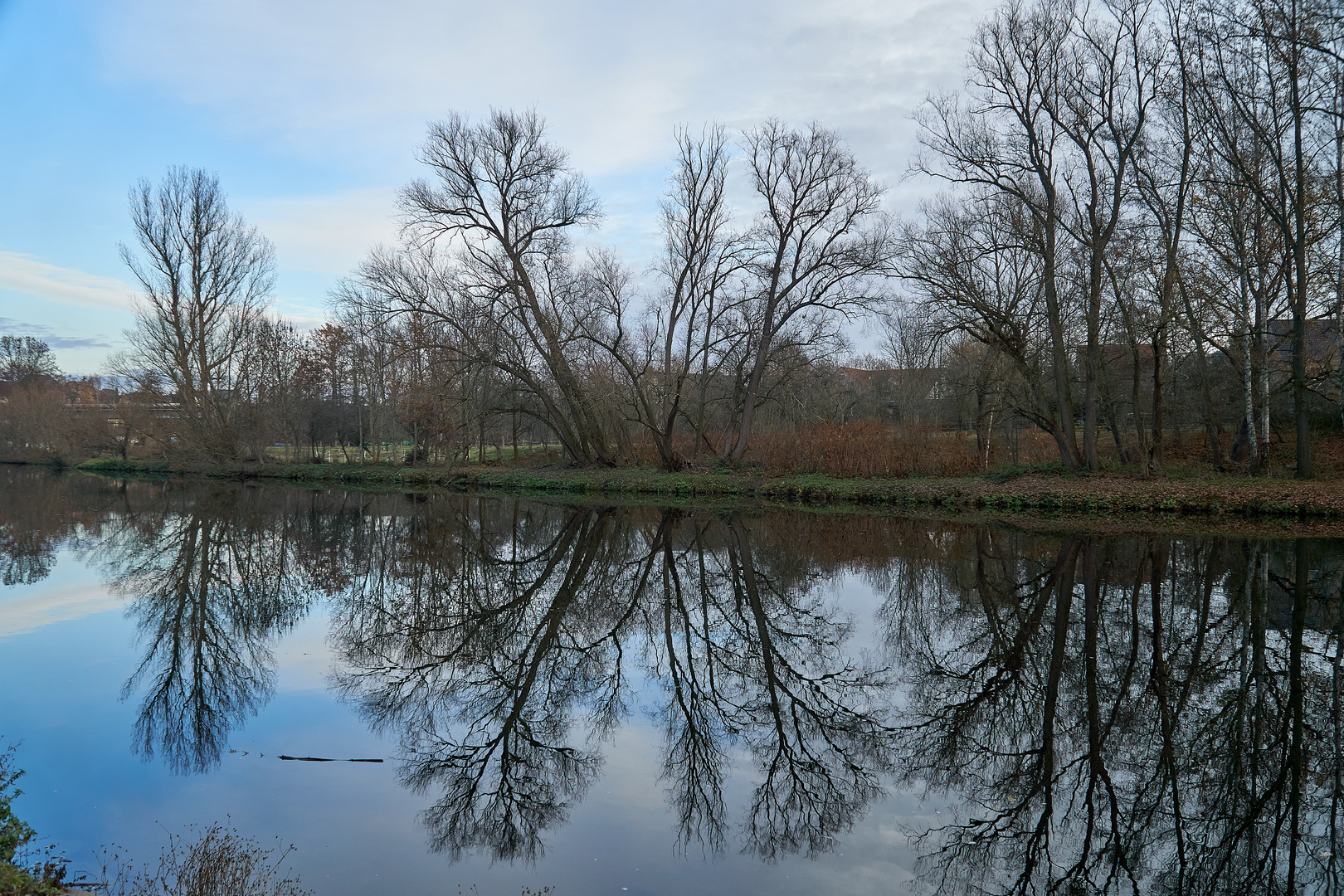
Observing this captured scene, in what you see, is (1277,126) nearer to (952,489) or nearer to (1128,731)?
(952,489)

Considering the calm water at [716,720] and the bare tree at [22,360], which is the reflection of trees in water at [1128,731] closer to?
the calm water at [716,720]

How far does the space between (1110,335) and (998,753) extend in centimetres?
2177

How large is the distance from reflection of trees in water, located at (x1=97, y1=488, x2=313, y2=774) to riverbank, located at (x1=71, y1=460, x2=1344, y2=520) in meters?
11.9

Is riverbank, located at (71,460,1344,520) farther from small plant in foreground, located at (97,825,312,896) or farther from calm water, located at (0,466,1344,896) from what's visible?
small plant in foreground, located at (97,825,312,896)

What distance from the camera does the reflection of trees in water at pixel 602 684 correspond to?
17.1 ft

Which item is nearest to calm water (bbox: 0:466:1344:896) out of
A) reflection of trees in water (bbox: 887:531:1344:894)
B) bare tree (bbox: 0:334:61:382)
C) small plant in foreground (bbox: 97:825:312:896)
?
reflection of trees in water (bbox: 887:531:1344:894)

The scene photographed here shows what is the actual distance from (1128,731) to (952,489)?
17.1 metres

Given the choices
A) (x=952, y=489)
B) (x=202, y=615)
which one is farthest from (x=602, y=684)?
(x=952, y=489)

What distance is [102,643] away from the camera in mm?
9359

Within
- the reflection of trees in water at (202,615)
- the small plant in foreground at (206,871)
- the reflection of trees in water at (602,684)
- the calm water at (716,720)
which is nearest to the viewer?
the small plant in foreground at (206,871)

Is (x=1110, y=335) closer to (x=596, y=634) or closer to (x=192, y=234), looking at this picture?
(x=596, y=634)

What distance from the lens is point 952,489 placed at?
2230cm

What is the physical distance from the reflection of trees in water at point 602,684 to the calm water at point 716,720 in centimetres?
4

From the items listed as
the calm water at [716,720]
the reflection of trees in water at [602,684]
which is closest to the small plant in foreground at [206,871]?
the calm water at [716,720]
